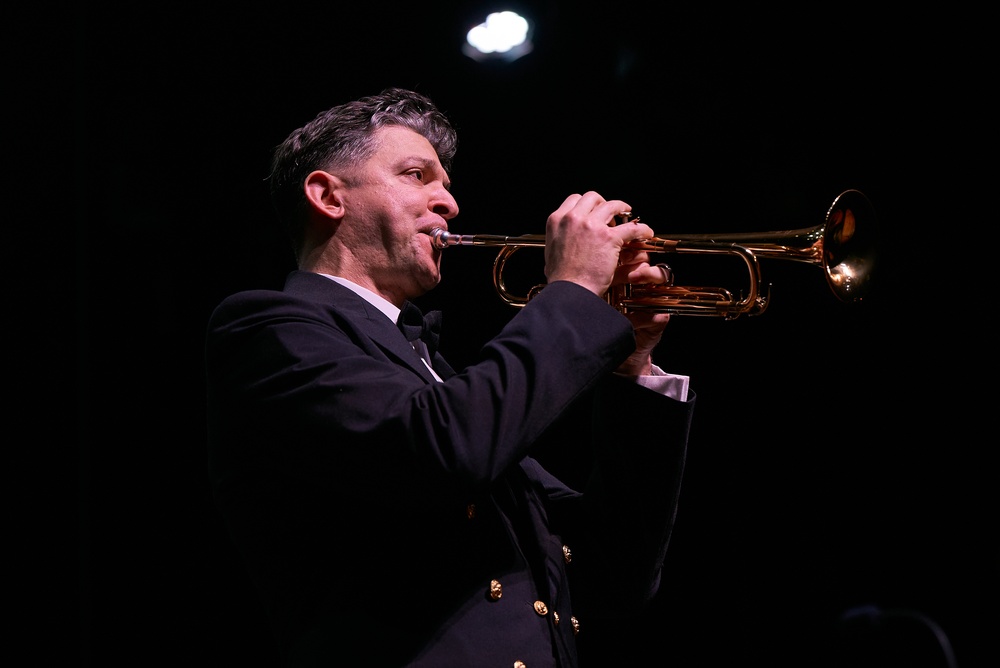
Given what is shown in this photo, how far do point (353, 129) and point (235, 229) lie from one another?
100 cm

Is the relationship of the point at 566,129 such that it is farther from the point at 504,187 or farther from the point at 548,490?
the point at 548,490

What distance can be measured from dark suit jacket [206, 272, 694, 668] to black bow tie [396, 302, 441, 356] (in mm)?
158

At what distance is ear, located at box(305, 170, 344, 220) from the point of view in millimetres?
1983

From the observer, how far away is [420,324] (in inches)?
74.4

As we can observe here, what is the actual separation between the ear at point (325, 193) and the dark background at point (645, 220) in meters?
0.95

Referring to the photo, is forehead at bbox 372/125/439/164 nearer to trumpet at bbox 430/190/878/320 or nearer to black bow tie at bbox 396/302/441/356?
trumpet at bbox 430/190/878/320

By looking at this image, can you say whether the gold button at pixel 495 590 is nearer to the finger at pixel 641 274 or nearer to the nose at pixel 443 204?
the finger at pixel 641 274

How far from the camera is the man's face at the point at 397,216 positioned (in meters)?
1.93

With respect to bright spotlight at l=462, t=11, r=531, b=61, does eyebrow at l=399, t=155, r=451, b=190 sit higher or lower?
lower

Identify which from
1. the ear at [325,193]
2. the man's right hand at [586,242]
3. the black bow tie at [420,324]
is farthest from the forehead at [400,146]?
the man's right hand at [586,242]

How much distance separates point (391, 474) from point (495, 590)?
27cm

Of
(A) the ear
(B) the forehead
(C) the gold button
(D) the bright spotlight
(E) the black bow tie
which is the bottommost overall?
(C) the gold button

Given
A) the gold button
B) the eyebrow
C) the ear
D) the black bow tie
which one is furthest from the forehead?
the gold button

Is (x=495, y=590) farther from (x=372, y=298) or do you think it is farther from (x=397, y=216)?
(x=397, y=216)
